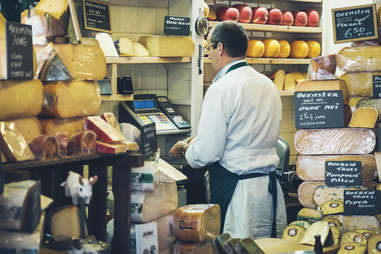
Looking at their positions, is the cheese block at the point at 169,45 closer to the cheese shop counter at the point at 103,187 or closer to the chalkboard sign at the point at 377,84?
the chalkboard sign at the point at 377,84

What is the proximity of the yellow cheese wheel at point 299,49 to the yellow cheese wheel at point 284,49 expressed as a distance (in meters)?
0.11

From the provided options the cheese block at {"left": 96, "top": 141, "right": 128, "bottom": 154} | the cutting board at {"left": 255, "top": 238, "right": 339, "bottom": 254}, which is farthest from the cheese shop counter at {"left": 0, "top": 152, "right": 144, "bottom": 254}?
the cutting board at {"left": 255, "top": 238, "right": 339, "bottom": 254}

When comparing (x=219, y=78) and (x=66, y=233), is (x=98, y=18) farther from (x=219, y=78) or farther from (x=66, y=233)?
(x=66, y=233)

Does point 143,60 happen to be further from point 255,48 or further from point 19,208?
point 19,208

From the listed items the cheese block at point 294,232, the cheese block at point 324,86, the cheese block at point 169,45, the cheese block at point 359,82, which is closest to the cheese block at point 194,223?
the cheese block at point 294,232

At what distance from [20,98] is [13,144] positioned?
174mm

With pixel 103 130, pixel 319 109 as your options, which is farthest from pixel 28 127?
pixel 319 109

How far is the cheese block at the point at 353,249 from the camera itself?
261cm

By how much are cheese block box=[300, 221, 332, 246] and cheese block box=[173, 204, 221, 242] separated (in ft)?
2.27

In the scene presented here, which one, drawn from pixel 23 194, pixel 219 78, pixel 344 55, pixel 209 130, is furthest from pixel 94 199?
pixel 344 55

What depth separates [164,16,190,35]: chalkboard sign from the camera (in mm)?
4152

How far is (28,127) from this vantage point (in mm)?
1792

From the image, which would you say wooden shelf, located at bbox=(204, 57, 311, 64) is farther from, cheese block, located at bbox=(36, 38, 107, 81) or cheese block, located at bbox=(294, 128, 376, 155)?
cheese block, located at bbox=(36, 38, 107, 81)

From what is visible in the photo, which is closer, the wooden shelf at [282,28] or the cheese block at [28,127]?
the cheese block at [28,127]
